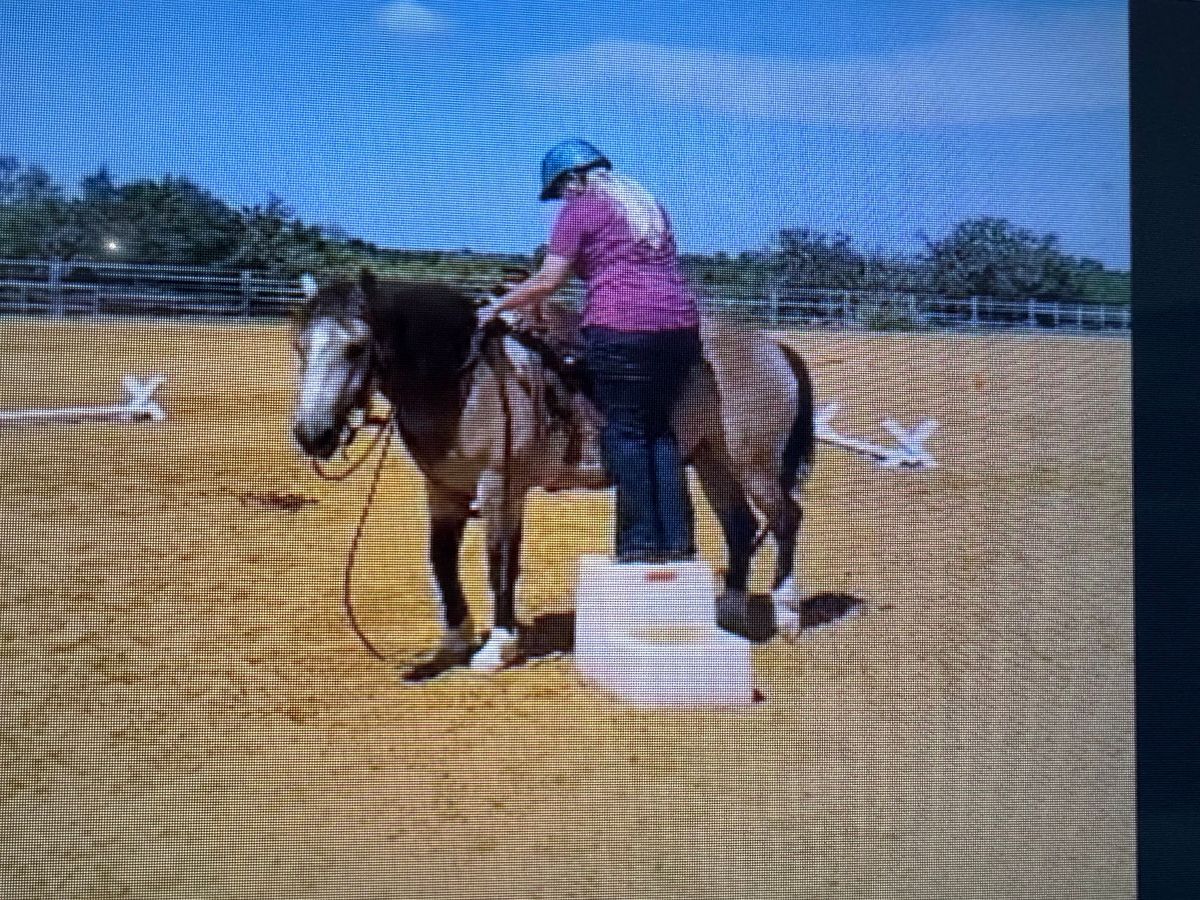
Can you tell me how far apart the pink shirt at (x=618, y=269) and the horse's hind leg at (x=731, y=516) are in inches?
10.0

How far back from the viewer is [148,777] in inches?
75.9

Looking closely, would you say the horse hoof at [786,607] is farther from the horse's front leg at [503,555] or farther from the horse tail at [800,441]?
the horse's front leg at [503,555]

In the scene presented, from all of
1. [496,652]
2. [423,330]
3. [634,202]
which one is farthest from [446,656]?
[634,202]

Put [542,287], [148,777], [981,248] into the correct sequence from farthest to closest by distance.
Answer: [981,248]
[542,287]
[148,777]

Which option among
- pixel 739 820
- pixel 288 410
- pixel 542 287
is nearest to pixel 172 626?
pixel 288 410

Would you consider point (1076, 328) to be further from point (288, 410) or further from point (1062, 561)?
point (288, 410)

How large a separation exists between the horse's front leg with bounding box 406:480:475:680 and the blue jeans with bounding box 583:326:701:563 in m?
0.26

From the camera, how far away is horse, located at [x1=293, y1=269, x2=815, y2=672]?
2002mm

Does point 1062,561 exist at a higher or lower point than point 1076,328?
lower

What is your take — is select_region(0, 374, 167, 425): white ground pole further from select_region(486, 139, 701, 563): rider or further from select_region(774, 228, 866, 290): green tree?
select_region(774, 228, 866, 290): green tree

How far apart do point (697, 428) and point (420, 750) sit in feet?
2.27

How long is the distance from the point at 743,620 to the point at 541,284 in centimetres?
65

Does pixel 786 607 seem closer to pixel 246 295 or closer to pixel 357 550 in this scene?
pixel 357 550

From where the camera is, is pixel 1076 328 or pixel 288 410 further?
pixel 1076 328
